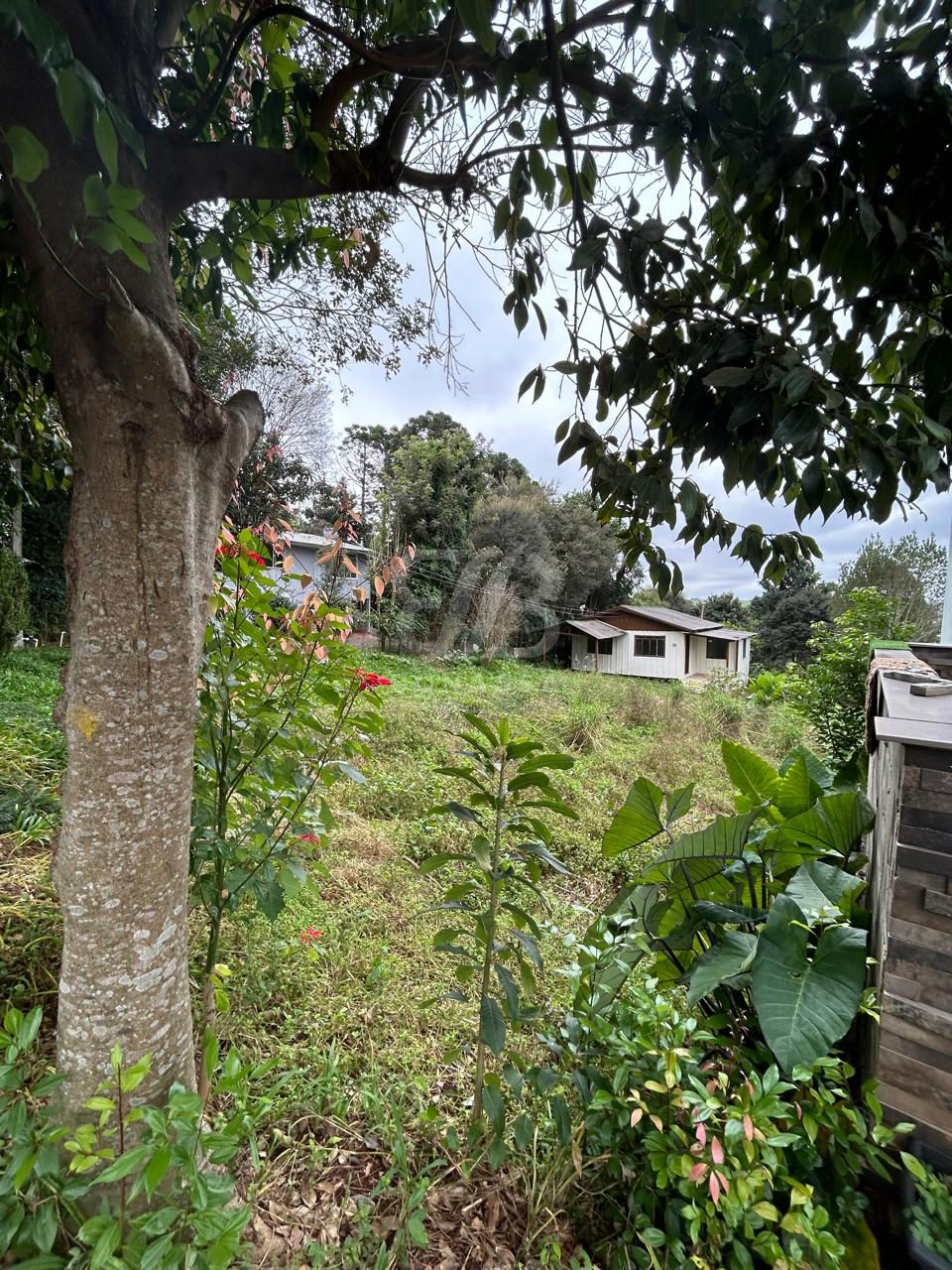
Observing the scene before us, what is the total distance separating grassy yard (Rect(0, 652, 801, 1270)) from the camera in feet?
3.58

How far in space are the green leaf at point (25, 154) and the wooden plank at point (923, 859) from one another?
6.61ft

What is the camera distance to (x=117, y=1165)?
68 centimetres

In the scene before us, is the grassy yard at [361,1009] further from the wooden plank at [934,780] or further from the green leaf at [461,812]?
the wooden plank at [934,780]

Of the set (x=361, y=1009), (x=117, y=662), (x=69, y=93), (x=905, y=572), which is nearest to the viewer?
(x=69, y=93)

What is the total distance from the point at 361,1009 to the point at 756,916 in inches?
51.5

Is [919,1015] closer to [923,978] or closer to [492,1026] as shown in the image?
[923,978]

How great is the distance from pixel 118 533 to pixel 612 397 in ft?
3.54

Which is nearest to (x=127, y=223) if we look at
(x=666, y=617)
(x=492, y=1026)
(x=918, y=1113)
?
(x=492, y=1026)

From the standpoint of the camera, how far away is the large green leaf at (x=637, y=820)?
1698mm

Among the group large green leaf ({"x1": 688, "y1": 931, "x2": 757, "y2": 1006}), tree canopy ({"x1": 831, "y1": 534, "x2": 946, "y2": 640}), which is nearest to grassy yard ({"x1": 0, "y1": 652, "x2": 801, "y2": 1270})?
large green leaf ({"x1": 688, "y1": 931, "x2": 757, "y2": 1006})

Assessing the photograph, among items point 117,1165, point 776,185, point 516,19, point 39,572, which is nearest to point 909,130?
point 776,185

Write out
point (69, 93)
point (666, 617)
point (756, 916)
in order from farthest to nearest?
point (666, 617) → point (756, 916) → point (69, 93)

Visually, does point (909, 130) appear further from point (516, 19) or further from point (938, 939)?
point (938, 939)

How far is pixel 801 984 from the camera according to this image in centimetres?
116
